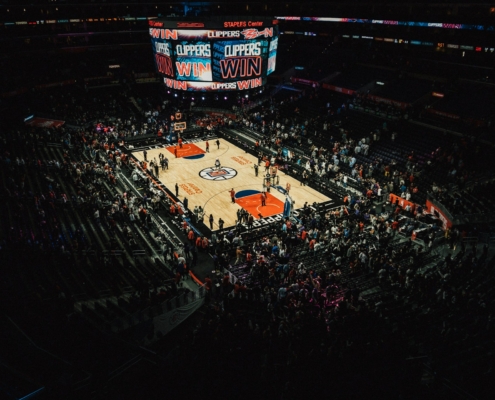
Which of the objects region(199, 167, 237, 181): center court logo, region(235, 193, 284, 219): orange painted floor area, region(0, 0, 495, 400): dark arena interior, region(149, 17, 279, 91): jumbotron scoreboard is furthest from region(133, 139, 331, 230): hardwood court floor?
region(149, 17, 279, 91): jumbotron scoreboard

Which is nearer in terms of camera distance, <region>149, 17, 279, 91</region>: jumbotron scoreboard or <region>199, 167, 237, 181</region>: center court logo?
<region>149, 17, 279, 91</region>: jumbotron scoreboard

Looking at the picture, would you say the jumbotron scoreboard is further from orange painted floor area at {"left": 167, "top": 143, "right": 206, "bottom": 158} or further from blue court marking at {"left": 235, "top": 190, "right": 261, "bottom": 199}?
blue court marking at {"left": 235, "top": 190, "right": 261, "bottom": 199}

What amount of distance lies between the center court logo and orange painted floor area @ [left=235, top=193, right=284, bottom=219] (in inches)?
159

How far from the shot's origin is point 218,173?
31.8 meters

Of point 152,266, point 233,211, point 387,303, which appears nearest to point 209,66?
point 233,211

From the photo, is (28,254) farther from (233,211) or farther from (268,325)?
(233,211)

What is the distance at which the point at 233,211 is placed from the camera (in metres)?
25.5

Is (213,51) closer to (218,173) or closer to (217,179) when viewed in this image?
(218,173)

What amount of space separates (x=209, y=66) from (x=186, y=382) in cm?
2613

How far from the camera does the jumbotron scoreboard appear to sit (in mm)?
29000

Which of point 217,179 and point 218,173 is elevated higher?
point 217,179

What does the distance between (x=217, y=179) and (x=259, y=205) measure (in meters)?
5.56

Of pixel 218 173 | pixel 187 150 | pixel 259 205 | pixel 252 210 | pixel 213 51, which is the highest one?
pixel 213 51

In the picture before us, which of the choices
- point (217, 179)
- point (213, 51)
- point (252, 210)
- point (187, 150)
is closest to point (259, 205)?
point (252, 210)
